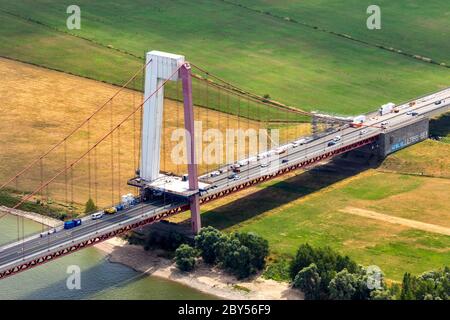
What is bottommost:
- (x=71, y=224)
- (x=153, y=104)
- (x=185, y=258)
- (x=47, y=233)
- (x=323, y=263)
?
(x=185, y=258)

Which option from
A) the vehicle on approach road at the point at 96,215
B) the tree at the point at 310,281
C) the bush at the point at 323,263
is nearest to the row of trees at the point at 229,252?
the bush at the point at 323,263

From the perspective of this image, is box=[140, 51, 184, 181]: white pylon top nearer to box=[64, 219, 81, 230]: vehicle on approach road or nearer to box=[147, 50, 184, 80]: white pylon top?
box=[147, 50, 184, 80]: white pylon top

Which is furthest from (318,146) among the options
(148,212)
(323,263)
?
(323,263)

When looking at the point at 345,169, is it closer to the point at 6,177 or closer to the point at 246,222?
the point at 246,222

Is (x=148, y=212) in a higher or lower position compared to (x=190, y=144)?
lower

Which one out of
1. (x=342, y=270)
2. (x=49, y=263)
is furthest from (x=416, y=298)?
(x=49, y=263)

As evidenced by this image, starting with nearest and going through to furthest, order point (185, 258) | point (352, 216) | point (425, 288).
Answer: point (425, 288)
point (185, 258)
point (352, 216)

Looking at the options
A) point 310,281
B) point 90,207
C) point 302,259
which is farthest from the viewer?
point 90,207

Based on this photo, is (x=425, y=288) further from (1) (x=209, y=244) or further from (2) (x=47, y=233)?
(2) (x=47, y=233)
